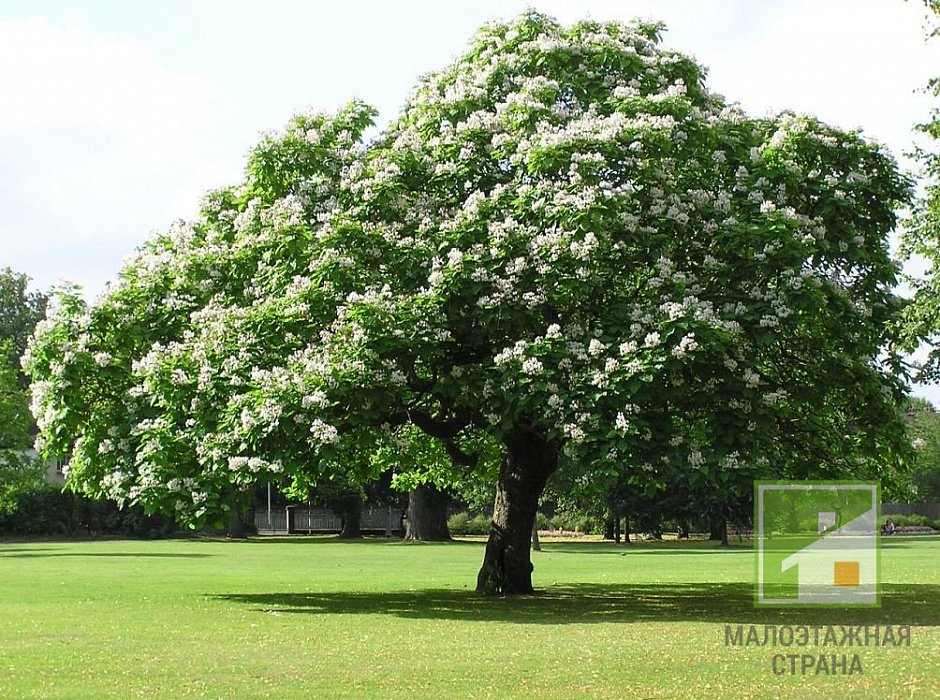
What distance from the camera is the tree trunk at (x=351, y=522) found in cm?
7975

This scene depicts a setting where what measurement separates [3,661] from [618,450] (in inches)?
396

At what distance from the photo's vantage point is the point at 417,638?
58.7 ft

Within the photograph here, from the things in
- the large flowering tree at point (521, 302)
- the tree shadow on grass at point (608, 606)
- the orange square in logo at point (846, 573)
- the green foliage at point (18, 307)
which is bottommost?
the orange square in logo at point (846, 573)

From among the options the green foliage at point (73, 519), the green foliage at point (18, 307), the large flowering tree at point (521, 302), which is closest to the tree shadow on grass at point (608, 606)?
the large flowering tree at point (521, 302)

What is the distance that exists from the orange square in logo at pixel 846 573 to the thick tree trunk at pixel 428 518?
31.9m

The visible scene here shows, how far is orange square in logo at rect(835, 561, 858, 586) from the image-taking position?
105ft

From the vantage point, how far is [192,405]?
881 inches

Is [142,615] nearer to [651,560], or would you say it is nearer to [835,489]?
[835,489]

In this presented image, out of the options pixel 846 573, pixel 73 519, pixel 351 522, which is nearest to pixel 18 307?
pixel 73 519

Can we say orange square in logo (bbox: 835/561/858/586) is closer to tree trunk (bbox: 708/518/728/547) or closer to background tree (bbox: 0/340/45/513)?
tree trunk (bbox: 708/518/728/547)

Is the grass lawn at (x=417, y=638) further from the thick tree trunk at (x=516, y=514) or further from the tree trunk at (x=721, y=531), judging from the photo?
the tree trunk at (x=721, y=531)

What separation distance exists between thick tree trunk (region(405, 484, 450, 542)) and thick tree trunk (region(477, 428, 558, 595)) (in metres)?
43.4

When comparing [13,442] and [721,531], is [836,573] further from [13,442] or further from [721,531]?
[13,442]

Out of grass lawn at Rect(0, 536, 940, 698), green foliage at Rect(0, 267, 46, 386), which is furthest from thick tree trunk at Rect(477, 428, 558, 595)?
green foliage at Rect(0, 267, 46, 386)
